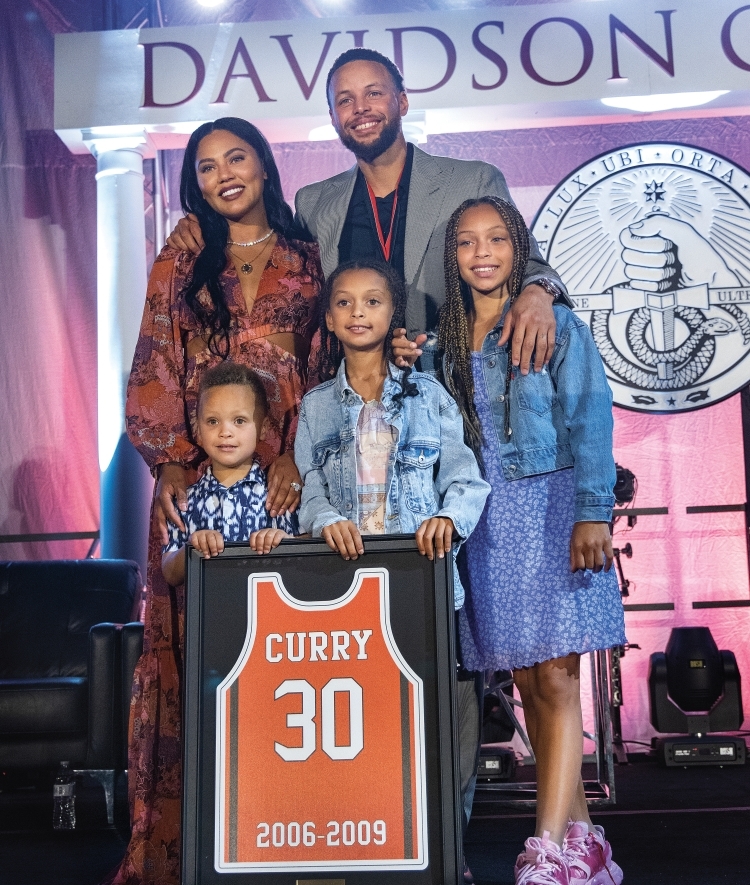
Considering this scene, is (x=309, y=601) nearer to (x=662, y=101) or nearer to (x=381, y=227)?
(x=381, y=227)

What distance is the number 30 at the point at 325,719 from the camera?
183 centimetres

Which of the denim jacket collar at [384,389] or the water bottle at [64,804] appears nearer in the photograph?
the denim jacket collar at [384,389]

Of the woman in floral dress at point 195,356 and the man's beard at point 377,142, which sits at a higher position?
the man's beard at point 377,142

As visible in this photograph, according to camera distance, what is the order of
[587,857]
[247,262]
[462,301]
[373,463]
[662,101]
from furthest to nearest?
1. [662,101]
2. [247,262]
3. [462,301]
4. [373,463]
5. [587,857]

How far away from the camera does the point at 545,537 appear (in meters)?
2.19

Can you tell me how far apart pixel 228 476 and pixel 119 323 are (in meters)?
2.52

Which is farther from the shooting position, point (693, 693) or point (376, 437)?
point (693, 693)

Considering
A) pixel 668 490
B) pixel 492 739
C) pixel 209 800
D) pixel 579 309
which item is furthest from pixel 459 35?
pixel 209 800

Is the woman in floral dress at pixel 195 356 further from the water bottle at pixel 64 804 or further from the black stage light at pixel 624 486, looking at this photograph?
the black stage light at pixel 624 486

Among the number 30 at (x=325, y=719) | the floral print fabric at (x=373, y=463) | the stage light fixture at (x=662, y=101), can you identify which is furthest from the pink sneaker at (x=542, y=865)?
the stage light fixture at (x=662, y=101)

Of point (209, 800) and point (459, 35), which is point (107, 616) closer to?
point (209, 800)

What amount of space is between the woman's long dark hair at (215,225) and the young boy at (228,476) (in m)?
0.19

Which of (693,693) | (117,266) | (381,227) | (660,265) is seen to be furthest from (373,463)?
(660,265)

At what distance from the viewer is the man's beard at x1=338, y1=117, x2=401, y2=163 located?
105 inches
